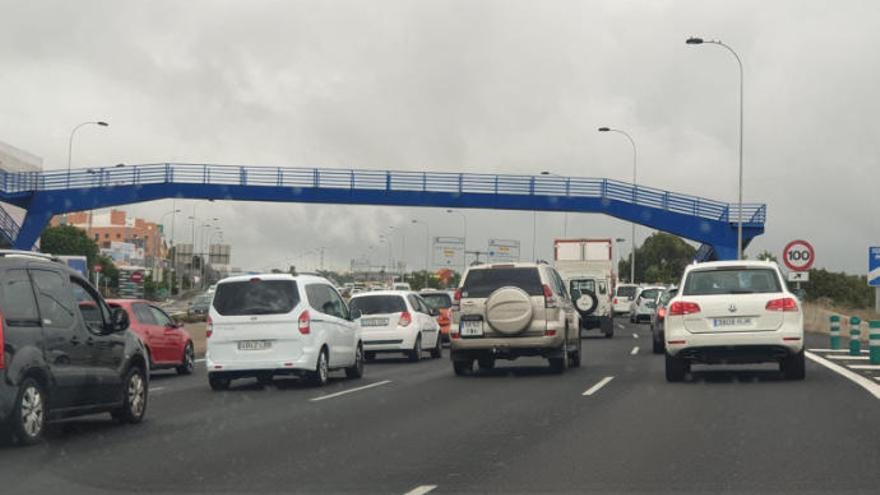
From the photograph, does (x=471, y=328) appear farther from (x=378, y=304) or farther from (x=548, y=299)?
(x=378, y=304)

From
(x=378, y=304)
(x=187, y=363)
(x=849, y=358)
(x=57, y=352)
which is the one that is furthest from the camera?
(x=378, y=304)

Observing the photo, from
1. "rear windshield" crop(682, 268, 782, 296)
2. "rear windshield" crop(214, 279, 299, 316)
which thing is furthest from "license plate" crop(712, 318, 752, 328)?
"rear windshield" crop(214, 279, 299, 316)

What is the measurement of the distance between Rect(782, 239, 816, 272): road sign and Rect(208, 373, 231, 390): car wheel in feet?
55.9

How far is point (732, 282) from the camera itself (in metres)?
17.4

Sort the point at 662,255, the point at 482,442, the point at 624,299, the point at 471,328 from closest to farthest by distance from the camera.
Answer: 1. the point at 482,442
2. the point at 471,328
3. the point at 624,299
4. the point at 662,255

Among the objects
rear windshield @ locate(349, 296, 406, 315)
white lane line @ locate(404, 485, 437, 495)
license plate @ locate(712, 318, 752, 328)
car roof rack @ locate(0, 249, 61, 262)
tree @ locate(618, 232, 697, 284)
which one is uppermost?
tree @ locate(618, 232, 697, 284)

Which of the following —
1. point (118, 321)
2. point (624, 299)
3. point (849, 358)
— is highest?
point (624, 299)

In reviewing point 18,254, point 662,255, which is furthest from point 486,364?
point 662,255

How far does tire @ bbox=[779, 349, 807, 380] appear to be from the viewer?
1744 cm

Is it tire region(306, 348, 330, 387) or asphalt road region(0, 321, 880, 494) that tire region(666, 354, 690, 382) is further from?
tire region(306, 348, 330, 387)

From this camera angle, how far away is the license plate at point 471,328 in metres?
19.7

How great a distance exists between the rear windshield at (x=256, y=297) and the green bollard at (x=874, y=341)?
10.2m

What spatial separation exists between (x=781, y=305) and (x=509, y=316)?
4.55 m

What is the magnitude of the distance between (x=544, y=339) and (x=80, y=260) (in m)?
30.0
